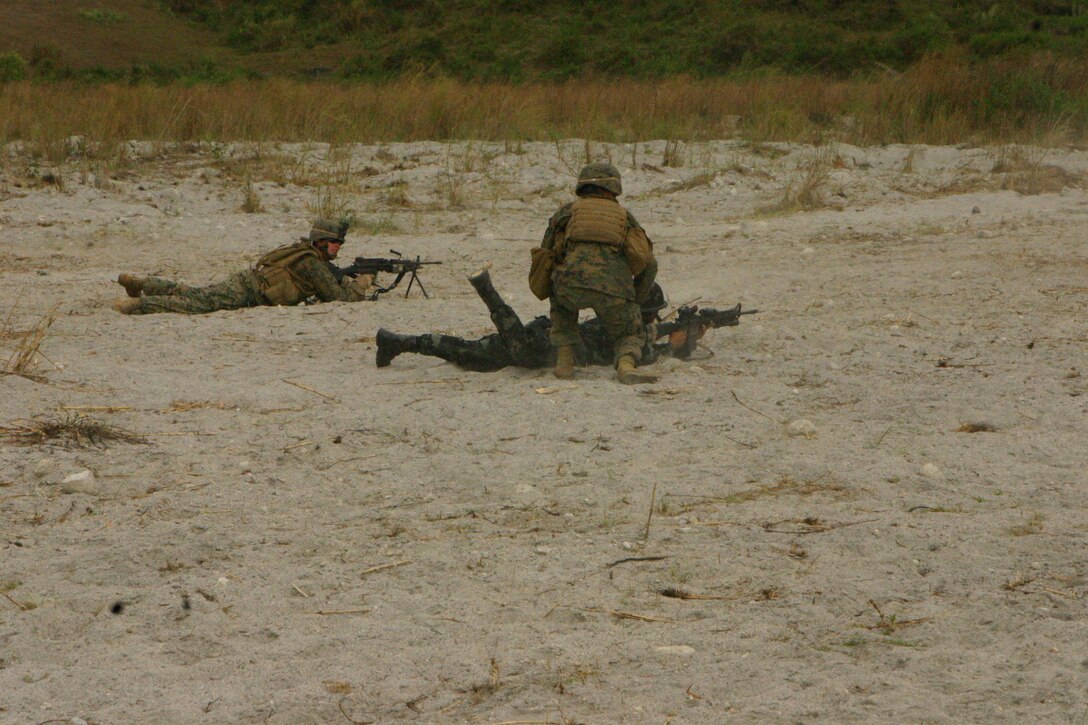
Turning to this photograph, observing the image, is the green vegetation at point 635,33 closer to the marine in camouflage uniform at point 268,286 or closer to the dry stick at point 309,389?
the marine in camouflage uniform at point 268,286

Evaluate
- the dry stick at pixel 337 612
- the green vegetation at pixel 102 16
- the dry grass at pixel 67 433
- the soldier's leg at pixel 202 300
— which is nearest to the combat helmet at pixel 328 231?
the soldier's leg at pixel 202 300

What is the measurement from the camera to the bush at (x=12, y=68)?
19.1 metres

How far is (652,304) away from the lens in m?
6.64

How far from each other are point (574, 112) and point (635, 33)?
1333cm

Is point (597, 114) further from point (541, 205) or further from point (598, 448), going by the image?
point (598, 448)

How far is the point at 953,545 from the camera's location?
395 centimetres

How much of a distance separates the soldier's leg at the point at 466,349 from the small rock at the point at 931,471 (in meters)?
2.33

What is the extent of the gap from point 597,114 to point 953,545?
1089 centimetres

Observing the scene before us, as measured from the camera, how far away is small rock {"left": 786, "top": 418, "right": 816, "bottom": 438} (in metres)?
5.11

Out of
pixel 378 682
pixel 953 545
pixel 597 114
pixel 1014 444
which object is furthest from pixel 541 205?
pixel 378 682

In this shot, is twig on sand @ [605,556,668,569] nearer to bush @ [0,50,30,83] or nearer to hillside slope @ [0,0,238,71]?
bush @ [0,50,30,83]

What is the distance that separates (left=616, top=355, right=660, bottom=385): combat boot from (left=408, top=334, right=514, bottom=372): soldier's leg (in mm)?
611

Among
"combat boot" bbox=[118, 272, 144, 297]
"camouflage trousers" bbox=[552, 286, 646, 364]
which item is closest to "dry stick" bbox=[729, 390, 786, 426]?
"camouflage trousers" bbox=[552, 286, 646, 364]

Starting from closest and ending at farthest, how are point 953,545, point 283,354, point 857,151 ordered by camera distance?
point 953,545 < point 283,354 < point 857,151
